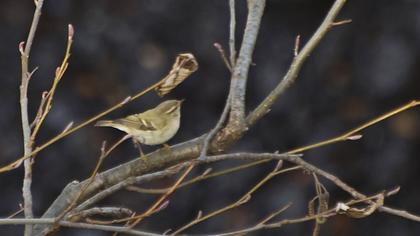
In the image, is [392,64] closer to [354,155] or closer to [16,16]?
[354,155]

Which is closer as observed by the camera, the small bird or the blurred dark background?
the small bird

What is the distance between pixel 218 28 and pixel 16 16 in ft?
2.69

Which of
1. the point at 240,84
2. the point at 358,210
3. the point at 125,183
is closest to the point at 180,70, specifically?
the point at 240,84

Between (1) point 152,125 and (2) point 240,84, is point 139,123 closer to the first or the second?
(1) point 152,125

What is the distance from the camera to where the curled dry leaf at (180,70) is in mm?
1708

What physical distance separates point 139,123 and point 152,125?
0.20ft

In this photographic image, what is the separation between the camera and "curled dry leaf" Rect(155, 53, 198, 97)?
1.71 metres

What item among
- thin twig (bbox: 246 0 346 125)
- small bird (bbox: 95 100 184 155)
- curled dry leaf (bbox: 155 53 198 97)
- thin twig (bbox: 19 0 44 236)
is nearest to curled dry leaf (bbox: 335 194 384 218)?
thin twig (bbox: 246 0 346 125)

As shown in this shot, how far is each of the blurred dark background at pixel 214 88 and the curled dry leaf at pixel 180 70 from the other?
6.38ft

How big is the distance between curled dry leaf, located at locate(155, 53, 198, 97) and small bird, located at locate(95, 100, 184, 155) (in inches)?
25.4

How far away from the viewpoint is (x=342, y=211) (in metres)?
1.60

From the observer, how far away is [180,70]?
1760 millimetres

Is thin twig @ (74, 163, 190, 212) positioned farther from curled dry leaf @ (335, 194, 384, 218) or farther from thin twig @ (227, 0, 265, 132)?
curled dry leaf @ (335, 194, 384, 218)

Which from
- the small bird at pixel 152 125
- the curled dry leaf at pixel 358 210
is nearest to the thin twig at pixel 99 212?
the curled dry leaf at pixel 358 210
